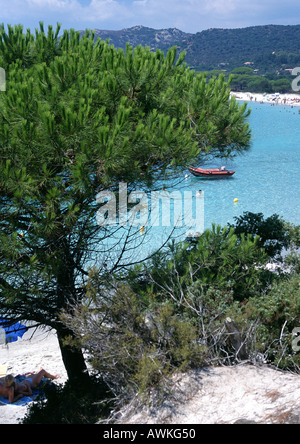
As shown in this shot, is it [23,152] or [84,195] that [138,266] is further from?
[23,152]

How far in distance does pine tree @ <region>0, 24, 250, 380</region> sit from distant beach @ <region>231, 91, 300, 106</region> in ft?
279

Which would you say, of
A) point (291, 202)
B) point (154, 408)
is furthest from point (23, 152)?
point (291, 202)

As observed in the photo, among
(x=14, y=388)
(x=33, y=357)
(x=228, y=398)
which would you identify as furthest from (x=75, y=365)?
(x=33, y=357)

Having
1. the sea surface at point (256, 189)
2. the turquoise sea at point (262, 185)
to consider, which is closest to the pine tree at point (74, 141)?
the sea surface at point (256, 189)

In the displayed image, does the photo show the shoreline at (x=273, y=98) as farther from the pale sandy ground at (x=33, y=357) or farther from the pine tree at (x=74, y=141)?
the pine tree at (x=74, y=141)

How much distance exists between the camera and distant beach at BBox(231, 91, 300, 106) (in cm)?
8686

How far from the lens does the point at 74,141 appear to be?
173 inches

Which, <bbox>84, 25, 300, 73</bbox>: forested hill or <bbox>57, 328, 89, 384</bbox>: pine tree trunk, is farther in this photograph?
Answer: <bbox>84, 25, 300, 73</bbox>: forested hill

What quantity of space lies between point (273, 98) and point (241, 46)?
79747mm

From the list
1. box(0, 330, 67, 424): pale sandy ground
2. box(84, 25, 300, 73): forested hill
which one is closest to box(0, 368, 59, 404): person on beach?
box(0, 330, 67, 424): pale sandy ground

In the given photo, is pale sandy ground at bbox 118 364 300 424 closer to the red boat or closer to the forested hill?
the red boat

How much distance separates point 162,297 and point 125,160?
1954mm

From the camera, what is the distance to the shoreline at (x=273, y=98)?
284ft

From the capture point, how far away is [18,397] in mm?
7125
